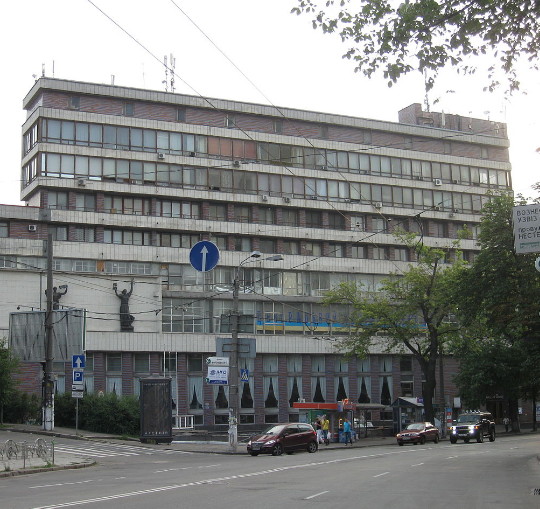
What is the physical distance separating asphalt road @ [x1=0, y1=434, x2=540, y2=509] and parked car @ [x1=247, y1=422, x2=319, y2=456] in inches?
151

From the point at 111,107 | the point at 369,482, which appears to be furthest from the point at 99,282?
the point at 369,482

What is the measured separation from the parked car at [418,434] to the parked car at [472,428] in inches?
58.4

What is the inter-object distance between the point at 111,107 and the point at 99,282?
14.6 metres

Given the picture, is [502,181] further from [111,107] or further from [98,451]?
[98,451]

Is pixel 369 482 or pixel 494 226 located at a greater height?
pixel 494 226

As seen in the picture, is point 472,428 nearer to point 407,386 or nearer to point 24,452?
point 407,386

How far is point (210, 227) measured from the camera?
64438 millimetres

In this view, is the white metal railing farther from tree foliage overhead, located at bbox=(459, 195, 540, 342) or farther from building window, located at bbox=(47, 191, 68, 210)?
building window, located at bbox=(47, 191, 68, 210)

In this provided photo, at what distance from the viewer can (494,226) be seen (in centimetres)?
3884

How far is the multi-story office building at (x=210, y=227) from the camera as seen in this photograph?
5922 cm

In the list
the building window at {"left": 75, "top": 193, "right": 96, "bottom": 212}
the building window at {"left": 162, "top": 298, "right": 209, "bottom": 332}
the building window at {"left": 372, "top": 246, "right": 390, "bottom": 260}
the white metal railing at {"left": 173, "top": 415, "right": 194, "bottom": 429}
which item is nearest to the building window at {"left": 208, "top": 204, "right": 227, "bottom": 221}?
the building window at {"left": 162, "top": 298, "right": 209, "bottom": 332}

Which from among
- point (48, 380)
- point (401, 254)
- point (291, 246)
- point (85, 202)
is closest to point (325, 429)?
point (48, 380)

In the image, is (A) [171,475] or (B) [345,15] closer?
(B) [345,15]

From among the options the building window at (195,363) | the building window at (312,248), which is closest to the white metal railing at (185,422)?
the building window at (195,363)
